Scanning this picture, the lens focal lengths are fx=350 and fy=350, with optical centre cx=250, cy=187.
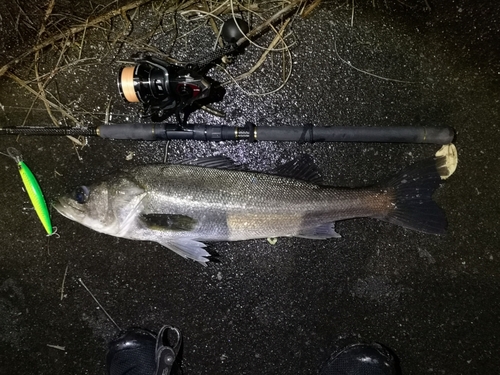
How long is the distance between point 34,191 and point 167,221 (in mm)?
1219

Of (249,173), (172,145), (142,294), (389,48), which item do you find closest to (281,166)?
(249,173)

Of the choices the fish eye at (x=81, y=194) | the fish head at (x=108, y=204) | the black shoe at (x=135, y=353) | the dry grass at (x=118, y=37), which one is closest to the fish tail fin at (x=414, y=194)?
the dry grass at (x=118, y=37)

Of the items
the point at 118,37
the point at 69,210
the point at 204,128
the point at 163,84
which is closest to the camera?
the point at 163,84

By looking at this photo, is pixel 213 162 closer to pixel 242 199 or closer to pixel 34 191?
pixel 242 199

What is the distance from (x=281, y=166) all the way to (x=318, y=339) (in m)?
1.53

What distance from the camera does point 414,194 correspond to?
277 cm

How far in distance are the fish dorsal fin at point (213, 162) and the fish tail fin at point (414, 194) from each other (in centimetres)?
129

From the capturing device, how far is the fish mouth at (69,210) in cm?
273

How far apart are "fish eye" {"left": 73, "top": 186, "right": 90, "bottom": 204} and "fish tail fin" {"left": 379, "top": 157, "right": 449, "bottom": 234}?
7.63 feet

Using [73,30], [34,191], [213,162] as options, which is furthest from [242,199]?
[73,30]

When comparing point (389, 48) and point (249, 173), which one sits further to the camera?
point (389, 48)

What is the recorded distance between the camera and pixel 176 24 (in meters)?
2.98

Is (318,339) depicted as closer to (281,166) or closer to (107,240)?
(281,166)

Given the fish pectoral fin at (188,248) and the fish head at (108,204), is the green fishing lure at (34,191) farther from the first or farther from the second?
the fish pectoral fin at (188,248)
